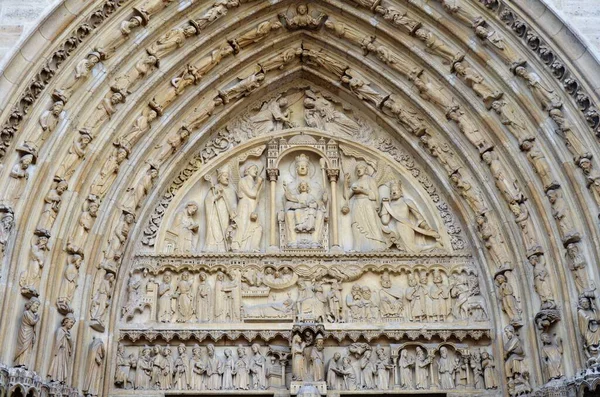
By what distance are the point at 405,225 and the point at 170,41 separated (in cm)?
359

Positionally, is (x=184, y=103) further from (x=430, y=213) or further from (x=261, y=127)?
(x=430, y=213)

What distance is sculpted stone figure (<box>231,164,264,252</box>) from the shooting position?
32.2ft

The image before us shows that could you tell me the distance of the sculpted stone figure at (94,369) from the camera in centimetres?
849

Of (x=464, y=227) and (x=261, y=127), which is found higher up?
(x=261, y=127)

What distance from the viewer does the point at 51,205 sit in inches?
337

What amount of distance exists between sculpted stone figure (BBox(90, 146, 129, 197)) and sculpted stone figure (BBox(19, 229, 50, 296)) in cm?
96

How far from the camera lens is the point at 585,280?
836cm

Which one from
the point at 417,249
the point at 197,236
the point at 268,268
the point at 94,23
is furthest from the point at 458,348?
the point at 94,23

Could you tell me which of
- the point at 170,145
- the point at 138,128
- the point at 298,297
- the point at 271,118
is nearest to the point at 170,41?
the point at 138,128

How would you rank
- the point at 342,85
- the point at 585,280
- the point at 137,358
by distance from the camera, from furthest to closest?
1. the point at 342,85
2. the point at 137,358
3. the point at 585,280

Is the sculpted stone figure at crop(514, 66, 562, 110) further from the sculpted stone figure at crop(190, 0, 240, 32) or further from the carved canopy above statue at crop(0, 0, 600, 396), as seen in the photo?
the sculpted stone figure at crop(190, 0, 240, 32)

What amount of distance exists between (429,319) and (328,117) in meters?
3.00

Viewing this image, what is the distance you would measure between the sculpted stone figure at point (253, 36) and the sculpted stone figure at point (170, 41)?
1.98 ft

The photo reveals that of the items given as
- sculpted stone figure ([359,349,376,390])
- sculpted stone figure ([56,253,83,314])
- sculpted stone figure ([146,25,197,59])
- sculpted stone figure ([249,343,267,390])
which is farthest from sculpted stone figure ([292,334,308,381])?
sculpted stone figure ([146,25,197,59])
